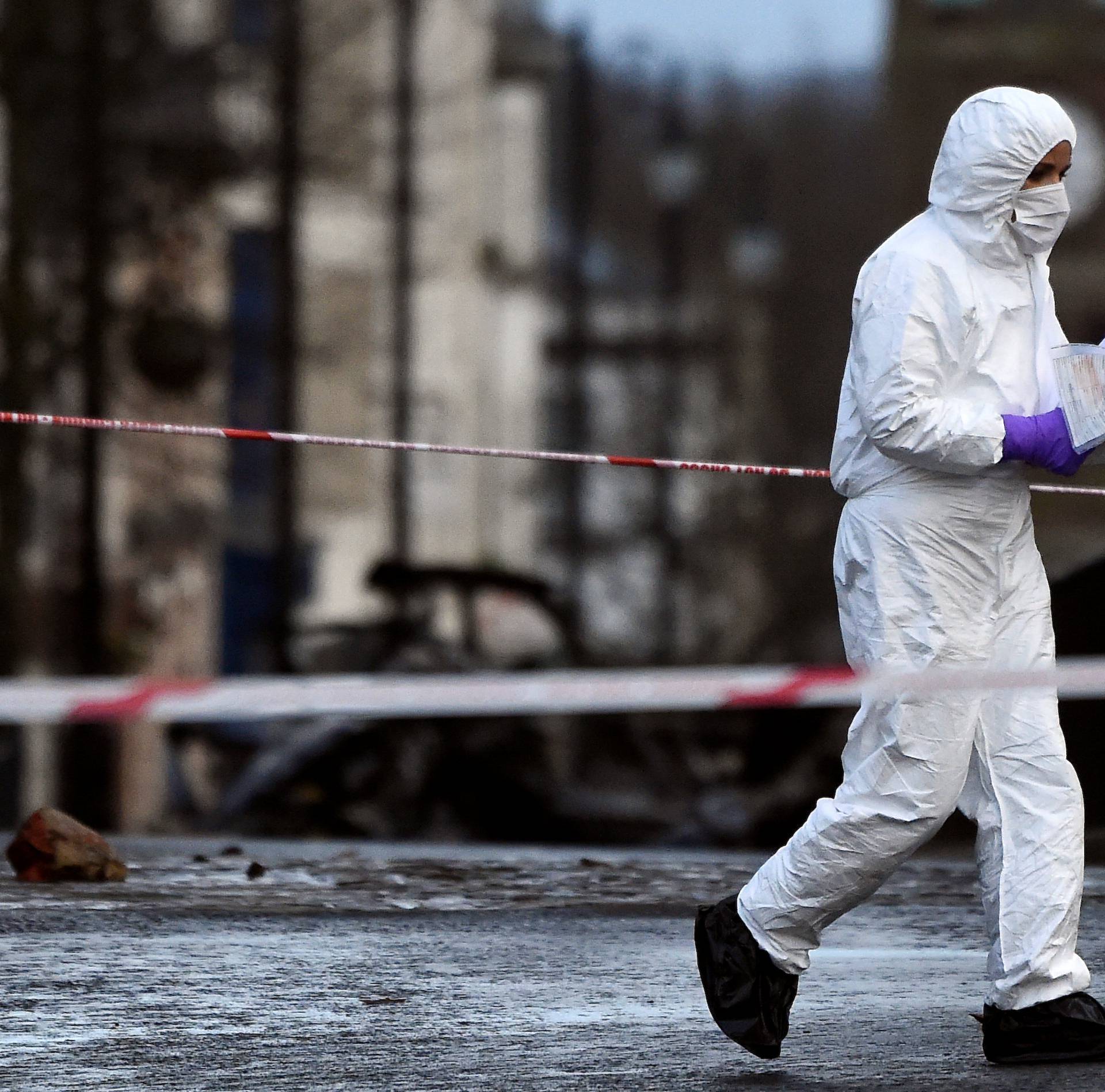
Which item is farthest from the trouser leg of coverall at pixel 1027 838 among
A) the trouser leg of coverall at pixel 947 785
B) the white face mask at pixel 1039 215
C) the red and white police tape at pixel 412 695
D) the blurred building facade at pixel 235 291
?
the blurred building facade at pixel 235 291

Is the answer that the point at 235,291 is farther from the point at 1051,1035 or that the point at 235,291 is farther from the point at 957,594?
the point at 1051,1035

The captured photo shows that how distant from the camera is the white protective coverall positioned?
4207mm

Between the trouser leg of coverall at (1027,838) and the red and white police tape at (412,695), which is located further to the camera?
the red and white police tape at (412,695)

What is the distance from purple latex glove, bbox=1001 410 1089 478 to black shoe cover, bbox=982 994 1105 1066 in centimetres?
88

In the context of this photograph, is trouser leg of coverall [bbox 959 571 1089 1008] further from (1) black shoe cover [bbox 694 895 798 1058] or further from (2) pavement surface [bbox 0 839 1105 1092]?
(1) black shoe cover [bbox 694 895 798 1058]

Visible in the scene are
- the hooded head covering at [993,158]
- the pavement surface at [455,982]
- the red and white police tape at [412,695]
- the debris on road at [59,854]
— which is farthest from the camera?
the debris on road at [59,854]

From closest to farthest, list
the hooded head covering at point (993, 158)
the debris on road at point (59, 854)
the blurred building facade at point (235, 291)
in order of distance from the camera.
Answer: the hooded head covering at point (993, 158) < the debris on road at point (59, 854) < the blurred building facade at point (235, 291)

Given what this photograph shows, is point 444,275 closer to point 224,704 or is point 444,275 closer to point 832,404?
point 832,404

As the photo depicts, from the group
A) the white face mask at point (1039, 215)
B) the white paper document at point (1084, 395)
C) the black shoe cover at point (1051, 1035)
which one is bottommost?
the black shoe cover at point (1051, 1035)

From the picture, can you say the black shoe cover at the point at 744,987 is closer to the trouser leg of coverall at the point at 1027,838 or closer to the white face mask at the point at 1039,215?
the trouser leg of coverall at the point at 1027,838

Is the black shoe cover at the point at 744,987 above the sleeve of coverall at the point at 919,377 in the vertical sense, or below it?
below

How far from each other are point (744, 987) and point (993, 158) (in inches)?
55.5

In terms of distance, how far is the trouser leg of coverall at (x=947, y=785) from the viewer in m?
4.20

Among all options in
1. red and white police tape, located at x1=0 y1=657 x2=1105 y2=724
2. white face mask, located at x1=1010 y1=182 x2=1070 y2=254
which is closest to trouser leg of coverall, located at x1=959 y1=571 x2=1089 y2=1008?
red and white police tape, located at x1=0 y1=657 x2=1105 y2=724
